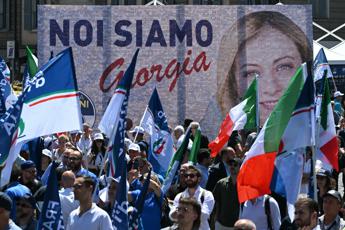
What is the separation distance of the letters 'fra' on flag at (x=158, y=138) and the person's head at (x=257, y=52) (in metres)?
4.25

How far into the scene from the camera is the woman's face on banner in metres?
20.9

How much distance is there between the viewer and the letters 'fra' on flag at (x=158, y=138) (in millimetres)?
15492

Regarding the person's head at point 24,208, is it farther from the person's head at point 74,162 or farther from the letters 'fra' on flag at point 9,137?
the person's head at point 74,162

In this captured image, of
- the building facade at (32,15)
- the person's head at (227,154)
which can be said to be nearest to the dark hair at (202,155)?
the person's head at (227,154)

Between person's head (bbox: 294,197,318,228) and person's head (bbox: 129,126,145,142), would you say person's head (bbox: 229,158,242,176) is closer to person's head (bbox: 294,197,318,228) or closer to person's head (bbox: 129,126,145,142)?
person's head (bbox: 294,197,318,228)

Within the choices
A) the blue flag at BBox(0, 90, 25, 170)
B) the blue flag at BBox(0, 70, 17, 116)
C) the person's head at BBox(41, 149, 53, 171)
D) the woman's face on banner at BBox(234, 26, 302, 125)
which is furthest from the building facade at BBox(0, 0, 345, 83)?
the blue flag at BBox(0, 90, 25, 170)

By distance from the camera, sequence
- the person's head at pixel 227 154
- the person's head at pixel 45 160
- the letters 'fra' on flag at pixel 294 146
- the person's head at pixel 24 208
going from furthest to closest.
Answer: the person's head at pixel 45 160 < the person's head at pixel 227 154 < the letters 'fra' on flag at pixel 294 146 < the person's head at pixel 24 208

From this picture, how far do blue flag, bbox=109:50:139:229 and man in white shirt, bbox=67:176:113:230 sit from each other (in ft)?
2.01

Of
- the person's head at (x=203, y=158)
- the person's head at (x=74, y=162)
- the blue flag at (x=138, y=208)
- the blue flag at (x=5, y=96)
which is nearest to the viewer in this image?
the blue flag at (x=138, y=208)

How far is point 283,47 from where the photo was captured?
2111 cm

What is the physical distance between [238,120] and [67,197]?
521cm

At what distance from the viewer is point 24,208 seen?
9797mm

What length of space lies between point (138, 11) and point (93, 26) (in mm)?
910

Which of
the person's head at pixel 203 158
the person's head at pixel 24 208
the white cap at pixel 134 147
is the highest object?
the white cap at pixel 134 147
